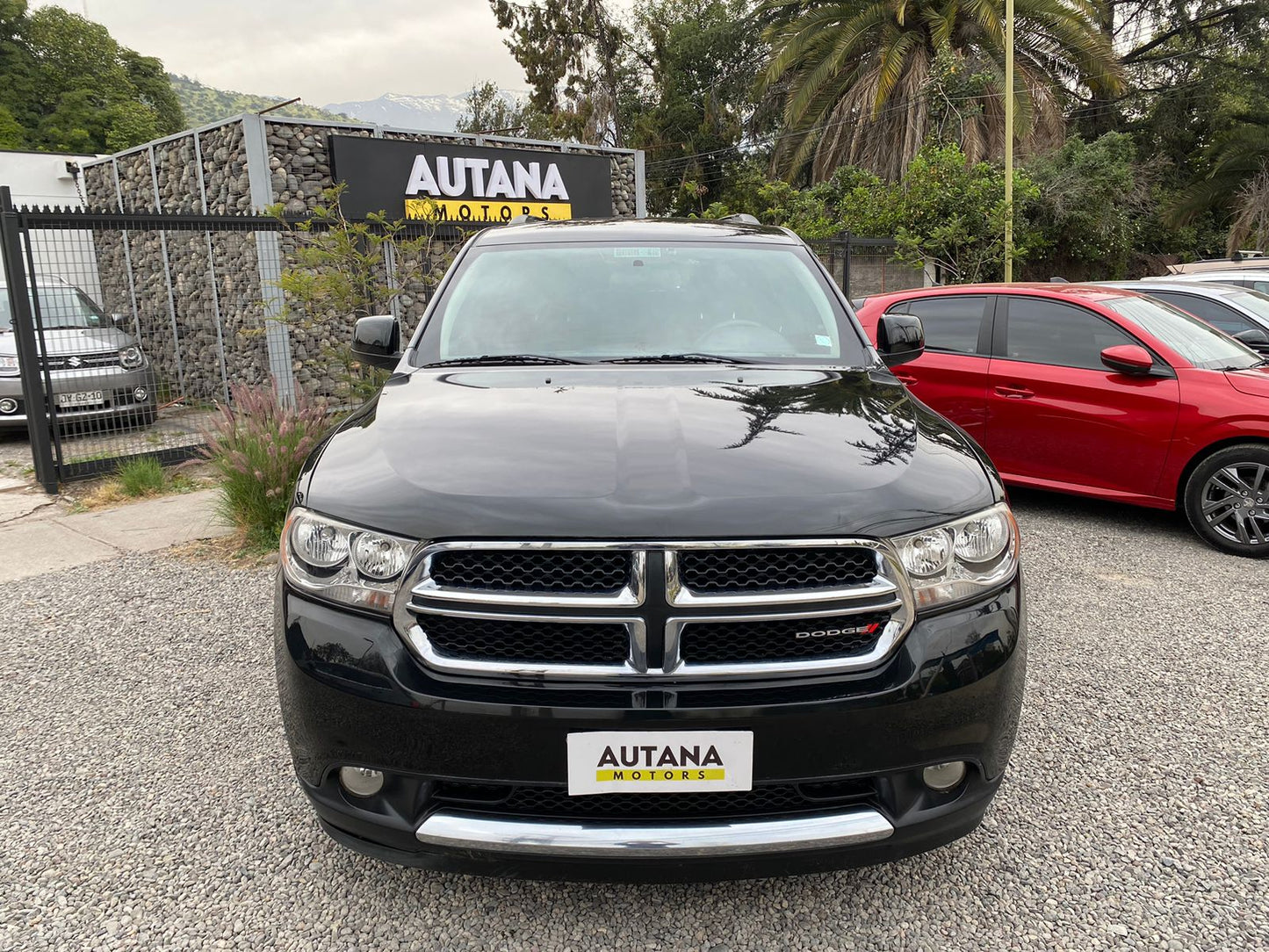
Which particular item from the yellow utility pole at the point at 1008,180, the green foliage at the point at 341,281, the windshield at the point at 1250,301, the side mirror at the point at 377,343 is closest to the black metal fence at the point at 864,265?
the yellow utility pole at the point at 1008,180

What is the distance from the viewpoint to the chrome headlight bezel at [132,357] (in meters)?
8.25

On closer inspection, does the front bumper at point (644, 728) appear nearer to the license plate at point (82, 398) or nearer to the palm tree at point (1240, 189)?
the license plate at point (82, 398)

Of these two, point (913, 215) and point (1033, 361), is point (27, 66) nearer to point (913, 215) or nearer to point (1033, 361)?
point (913, 215)

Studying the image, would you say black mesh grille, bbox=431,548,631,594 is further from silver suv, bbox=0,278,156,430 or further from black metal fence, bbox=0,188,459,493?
silver suv, bbox=0,278,156,430

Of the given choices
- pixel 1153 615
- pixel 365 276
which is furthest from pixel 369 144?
pixel 1153 615

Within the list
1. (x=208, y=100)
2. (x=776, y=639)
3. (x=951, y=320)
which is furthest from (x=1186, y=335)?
(x=208, y=100)

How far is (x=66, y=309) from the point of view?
8.25 meters

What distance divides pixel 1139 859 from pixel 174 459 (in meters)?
7.67

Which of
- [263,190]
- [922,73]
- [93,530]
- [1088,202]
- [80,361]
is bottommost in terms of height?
[93,530]

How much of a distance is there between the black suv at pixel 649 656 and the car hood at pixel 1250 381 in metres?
4.22

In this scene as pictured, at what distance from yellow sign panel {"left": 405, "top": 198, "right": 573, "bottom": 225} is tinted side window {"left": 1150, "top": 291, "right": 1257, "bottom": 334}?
751cm

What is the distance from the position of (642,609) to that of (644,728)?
243 mm

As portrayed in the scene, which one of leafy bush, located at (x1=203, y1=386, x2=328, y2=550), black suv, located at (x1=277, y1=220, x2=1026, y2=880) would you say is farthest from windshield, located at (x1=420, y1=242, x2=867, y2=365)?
leafy bush, located at (x1=203, y1=386, x2=328, y2=550)

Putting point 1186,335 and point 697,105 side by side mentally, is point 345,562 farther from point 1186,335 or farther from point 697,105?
point 697,105
